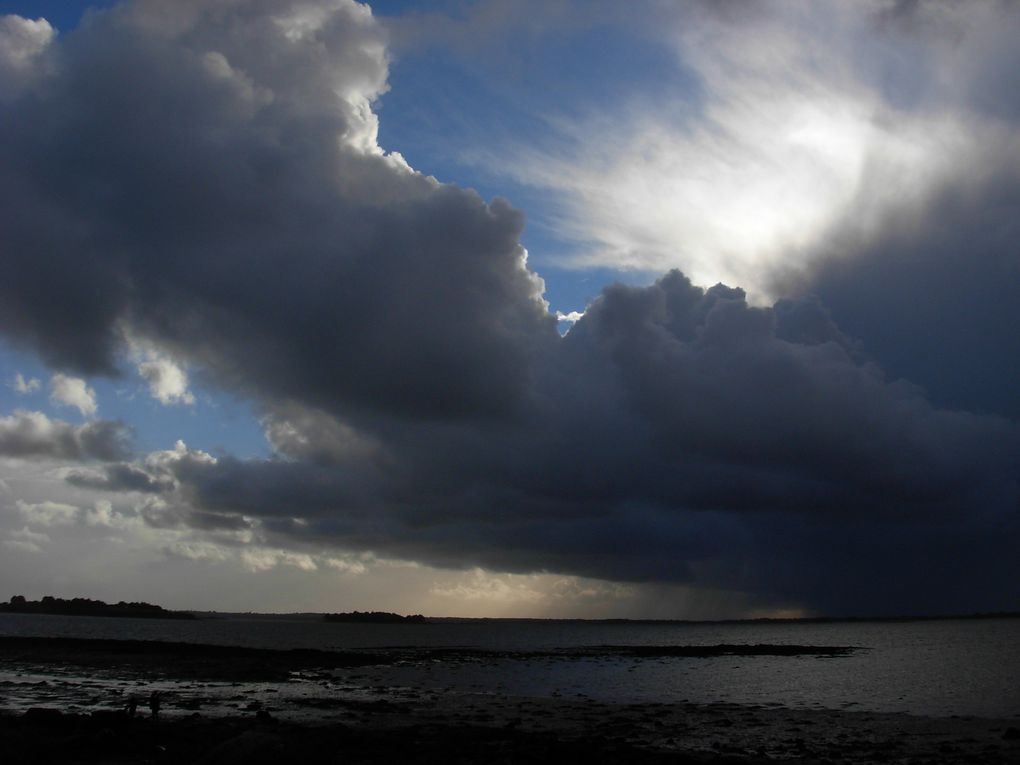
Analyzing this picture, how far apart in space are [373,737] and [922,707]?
39.7m

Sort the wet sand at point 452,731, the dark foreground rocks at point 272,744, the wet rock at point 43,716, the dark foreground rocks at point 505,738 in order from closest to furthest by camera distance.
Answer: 1. the dark foreground rocks at point 272,744
2. the dark foreground rocks at point 505,738
3. the wet sand at point 452,731
4. the wet rock at point 43,716

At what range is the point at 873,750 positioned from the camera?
3734cm

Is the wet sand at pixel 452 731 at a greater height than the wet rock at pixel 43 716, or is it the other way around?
the wet rock at pixel 43 716

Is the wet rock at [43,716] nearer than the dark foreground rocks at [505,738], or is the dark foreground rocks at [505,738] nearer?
the dark foreground rocks at [505,738]

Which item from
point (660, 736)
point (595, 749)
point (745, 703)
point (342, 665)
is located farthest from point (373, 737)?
point (342, 665)

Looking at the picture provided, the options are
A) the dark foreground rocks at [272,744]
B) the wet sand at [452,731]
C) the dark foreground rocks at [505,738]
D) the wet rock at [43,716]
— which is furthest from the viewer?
the wet rock at [43,716]

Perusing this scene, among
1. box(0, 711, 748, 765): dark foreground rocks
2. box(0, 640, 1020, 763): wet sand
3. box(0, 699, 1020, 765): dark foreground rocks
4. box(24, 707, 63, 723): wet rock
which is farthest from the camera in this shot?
box(24, 707, 63, 723): wet rock

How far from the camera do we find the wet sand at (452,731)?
32.3 meters

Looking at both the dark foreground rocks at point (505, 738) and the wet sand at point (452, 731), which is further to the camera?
the wet sand at point (452, 731)

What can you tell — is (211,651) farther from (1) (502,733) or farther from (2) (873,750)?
(2) (873,750)

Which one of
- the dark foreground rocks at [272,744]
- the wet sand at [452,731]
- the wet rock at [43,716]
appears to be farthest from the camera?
the wet rock at [43,716]

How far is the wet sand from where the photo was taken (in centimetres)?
3231

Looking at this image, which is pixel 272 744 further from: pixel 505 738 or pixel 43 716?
pixel 43 716

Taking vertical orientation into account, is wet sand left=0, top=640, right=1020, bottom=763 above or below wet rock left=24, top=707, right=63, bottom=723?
below
